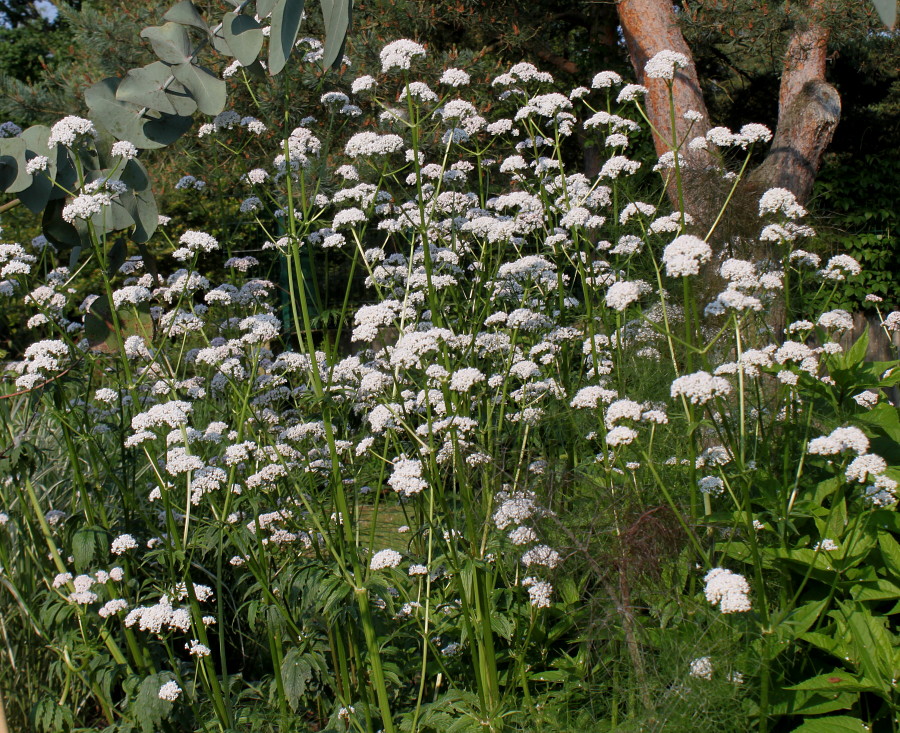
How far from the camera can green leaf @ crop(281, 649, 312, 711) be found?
2701 millimetres

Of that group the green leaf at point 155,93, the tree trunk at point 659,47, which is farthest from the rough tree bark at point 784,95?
the green leaf at point 155,93

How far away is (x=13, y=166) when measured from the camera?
281 centimetres

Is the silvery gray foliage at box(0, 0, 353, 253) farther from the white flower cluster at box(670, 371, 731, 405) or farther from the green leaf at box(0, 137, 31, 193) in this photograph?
the white flower cluster at box(670, 371, 731, 405)

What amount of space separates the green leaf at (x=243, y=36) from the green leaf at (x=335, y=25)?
276 mm

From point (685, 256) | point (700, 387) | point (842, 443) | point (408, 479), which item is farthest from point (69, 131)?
point (842, 443)

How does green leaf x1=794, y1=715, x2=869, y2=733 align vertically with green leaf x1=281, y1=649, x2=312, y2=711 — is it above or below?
below

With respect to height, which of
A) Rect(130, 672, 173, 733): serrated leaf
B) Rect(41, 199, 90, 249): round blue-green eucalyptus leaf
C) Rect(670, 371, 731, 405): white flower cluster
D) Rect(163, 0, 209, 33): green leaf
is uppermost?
Rect(163, 0, 209, 33): green leaf

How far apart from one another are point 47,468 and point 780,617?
3.97 metres

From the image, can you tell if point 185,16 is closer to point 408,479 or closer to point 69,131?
point 69,131

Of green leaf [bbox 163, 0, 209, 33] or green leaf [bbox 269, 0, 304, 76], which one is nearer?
green leaf [bbox 269, 0, 304, 76]

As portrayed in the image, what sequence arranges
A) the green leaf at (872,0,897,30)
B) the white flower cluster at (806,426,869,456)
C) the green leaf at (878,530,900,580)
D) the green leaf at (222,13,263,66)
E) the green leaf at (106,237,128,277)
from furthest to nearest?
the green leaf at (106,237,128,277) → the green leaf at (878,530,900,580) → the white flower cluster at (806,426,869,456) → the green leaf at (222,13,263,66) → the green leaf at (872,0,897,30)

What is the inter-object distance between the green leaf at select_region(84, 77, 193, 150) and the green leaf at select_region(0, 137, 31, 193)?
0.34m

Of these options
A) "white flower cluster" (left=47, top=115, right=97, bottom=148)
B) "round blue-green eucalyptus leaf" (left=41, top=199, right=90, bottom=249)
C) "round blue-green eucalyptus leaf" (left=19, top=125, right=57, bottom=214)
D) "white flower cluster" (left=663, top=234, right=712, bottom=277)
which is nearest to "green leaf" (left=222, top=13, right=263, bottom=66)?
"white flower cluster" (left=47, top=115, right=97, bottom=148)

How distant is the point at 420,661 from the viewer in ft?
9.95
